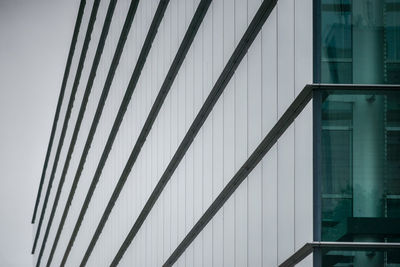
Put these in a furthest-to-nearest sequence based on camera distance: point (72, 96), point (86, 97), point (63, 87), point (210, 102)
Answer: point (63, 87)
point (72, 96)
point (86, 97)
point (210, 102)

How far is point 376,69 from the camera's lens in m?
12.9

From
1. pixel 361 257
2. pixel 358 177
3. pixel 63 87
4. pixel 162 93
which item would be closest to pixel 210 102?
pixel 162 93

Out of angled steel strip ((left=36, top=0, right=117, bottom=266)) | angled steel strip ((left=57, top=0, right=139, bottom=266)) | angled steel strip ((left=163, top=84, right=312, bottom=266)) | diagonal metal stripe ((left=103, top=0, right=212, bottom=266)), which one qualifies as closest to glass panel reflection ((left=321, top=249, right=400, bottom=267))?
angled steel strip ((left=163, top=84, right=312, bottom=266))

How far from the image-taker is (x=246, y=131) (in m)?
17.2

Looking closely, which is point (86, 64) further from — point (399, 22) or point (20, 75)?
point (399, 22)

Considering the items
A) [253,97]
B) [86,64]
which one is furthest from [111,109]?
[253,97]

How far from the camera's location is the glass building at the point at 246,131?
1256 centimetres

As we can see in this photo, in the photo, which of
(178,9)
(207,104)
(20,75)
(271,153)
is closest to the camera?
(271,153)

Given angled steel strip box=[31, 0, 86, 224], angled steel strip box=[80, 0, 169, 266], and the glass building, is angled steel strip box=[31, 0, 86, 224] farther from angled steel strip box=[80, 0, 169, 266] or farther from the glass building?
angled steel strip box=[80, 0, 169, 266]

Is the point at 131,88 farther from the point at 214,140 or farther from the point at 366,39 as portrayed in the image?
the point at 366,39

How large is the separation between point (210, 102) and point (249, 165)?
3.65m

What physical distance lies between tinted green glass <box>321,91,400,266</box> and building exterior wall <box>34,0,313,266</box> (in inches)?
10.7

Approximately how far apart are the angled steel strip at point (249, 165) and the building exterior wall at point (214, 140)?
0.14 metres

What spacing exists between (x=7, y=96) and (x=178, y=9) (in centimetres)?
3117
